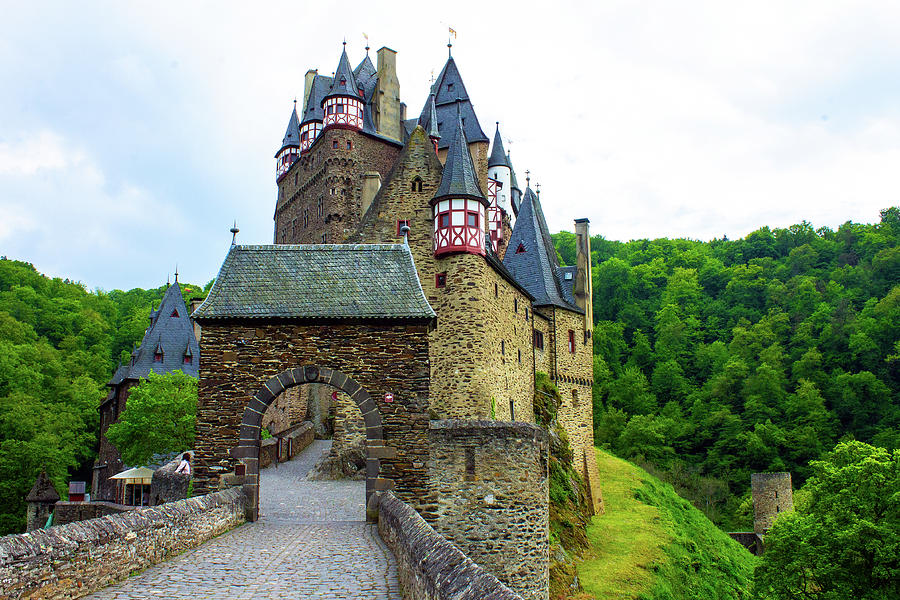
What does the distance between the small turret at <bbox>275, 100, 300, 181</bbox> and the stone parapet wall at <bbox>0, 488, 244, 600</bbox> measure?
155ft

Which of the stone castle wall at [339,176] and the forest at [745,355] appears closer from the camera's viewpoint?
the stone castle wall at [339,176]

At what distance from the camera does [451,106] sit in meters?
44.8

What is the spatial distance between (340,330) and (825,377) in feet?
199

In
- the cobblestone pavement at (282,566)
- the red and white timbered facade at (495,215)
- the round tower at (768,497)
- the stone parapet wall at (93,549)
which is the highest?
the red and white timbered facade at (495,215)

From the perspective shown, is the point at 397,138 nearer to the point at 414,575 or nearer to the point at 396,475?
the point at 396,475

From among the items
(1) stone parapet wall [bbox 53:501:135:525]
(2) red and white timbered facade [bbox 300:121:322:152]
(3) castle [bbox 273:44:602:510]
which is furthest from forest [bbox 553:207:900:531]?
(1) stone parapet wall [bbox 53:501:135:525]

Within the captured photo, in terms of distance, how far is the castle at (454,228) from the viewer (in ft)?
91.0

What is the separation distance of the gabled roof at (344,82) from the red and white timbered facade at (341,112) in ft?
0.95

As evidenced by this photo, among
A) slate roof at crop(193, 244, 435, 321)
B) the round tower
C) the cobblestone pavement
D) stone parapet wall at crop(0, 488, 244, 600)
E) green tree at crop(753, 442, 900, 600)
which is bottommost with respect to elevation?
the round tower

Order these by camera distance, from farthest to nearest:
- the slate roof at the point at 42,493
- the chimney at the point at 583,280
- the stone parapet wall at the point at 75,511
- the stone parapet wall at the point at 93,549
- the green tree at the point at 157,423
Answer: the chimney at the point at 583,280
the slate roof at the point at 42,493
the green tree at the point at 157,423
the stone parapet wall at the point at 75,511
the stone parapet wall at the point at 93,549

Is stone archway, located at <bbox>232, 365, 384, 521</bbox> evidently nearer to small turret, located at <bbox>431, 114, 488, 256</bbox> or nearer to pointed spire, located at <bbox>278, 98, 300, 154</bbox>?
small turret, located at <bbox>431, 114, 488, 256</bbox>

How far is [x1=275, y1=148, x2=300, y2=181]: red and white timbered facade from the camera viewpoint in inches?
2229

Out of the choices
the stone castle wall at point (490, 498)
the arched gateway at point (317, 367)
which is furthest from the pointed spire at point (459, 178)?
the stone castle wall at point (490, 498)

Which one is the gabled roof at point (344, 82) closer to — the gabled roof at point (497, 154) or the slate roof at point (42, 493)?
the gabled roof at point (497, 154)
